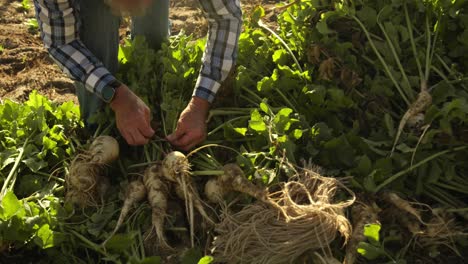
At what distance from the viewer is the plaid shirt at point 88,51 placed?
2.41 metres

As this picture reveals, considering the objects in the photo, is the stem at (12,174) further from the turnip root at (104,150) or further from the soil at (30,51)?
the soil at (30,51)

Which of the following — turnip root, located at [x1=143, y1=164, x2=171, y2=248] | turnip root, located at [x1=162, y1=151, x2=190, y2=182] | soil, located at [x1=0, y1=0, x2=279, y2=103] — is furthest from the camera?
soil, located at [x1=0, y1=0, x2=279, y2=103]

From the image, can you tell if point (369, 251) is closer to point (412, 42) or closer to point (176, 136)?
point (176, 136)

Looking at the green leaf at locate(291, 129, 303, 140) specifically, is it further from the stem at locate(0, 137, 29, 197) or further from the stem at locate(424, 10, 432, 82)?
the stem at locate(0, 137, 29, 197)

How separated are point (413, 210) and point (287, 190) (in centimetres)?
46

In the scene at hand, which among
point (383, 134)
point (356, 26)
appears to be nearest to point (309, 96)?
point (383, 134)

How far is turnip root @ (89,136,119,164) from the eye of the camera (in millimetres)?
2327

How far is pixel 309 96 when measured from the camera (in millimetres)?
2477

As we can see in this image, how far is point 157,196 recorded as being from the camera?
2223 millimetres

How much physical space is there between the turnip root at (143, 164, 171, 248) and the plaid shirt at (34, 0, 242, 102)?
1.36 ft

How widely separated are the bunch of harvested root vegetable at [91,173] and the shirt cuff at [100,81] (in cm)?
19

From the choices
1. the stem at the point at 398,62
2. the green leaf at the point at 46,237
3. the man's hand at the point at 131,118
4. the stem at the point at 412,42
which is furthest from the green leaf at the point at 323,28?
the green leaf at the point at 46,237

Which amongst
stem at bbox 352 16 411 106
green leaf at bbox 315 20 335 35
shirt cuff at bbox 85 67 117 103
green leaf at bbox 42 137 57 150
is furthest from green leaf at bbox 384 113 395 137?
green leaf at bbox 42 137 57 150

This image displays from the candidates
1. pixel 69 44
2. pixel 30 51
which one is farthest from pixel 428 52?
pixel 30 51
